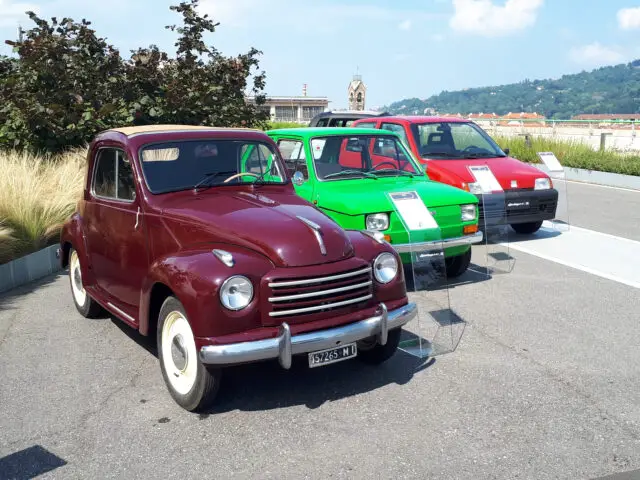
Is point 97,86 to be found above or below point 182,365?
above

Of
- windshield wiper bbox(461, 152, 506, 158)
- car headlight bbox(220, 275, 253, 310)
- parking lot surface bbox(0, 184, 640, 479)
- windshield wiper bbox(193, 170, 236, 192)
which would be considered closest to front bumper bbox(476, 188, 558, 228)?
windshield wiper bbox(461, 152, 506, 158)

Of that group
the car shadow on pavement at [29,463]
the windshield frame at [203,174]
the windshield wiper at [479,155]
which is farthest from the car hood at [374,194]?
the car shadow on pavement at [29,463]

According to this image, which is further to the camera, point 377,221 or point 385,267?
point 377,221

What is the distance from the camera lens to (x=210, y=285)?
4.29m

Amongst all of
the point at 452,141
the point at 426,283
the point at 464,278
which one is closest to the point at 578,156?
the point at 452,141

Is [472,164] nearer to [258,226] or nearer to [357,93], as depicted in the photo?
[258,226]

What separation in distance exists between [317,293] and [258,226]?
27.0 inches

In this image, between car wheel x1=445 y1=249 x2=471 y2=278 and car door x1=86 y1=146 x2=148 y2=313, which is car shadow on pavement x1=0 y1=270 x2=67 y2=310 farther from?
car wheel x1=445 y1=249 x2=471 y2=278

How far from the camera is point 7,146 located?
13.5 meters

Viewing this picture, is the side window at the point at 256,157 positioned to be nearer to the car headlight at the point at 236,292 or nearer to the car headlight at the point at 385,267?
the car headlight at the point at 385,267

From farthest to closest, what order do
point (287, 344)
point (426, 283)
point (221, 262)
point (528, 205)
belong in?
point (528, 205) → point (426, 283) → point (221, 262) → point (287, 344)

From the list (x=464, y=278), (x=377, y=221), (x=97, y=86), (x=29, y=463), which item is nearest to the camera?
(x=29, y=463)

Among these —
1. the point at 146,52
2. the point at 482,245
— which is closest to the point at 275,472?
the point at 482,245

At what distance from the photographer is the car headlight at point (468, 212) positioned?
8.00 metres
